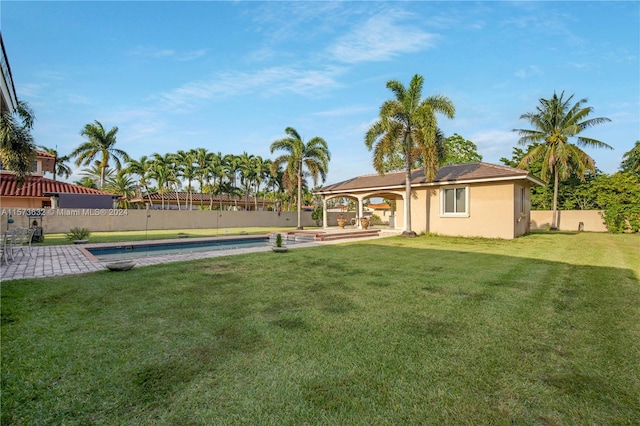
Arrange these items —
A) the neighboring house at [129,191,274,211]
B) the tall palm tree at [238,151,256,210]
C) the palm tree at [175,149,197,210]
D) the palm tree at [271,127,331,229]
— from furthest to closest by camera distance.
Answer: the neighboring house at [129,191,274,211] < the tall palm tree at [238,151,256,210] < the palm tree at [175,149,197,210] < the palm tree at [271,127,331,229]

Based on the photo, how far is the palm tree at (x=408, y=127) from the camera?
1503 cm

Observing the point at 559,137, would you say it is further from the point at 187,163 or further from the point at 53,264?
the point at 187,163

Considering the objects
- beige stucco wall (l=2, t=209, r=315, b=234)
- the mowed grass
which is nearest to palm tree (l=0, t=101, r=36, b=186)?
the mowed grass

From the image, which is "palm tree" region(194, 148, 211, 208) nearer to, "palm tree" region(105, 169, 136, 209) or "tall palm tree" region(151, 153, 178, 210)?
"tall palm tree" region(151, 153, 178, 210)

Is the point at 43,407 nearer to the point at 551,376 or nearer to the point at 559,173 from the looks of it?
the point at 551,376

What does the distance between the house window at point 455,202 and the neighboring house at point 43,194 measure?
1042 inches

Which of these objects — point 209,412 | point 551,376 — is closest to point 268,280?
point 209,412

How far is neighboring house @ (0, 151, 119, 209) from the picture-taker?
21.8 metres

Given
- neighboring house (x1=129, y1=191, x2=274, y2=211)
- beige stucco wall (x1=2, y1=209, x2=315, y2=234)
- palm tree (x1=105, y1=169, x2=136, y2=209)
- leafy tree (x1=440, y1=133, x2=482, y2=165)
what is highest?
leafy tree (x1=440, y1=133, x2=482, y2=165)

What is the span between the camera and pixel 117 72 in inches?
528

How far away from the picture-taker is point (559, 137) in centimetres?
2288

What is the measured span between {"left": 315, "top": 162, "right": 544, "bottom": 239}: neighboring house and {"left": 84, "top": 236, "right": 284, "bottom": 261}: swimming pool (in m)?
9.31

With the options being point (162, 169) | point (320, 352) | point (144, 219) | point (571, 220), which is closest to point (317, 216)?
point (144, 219)

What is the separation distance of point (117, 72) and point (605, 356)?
58.1 ft
